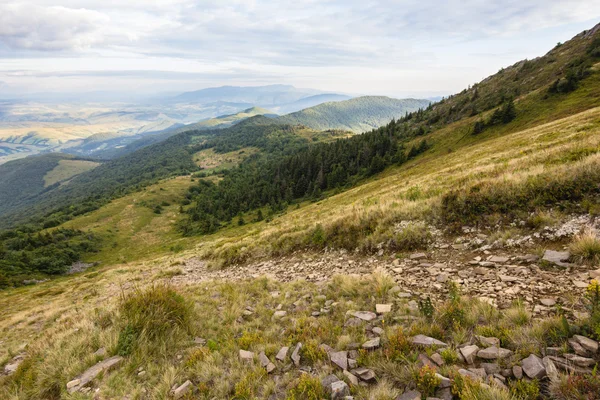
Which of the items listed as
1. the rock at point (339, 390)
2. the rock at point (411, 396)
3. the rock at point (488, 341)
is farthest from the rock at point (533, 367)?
the rock at point (339, 390)

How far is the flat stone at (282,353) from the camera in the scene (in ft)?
19.8

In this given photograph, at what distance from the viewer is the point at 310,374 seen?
5.29m

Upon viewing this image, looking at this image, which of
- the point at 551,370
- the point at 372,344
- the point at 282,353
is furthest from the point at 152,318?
the point at 551,370

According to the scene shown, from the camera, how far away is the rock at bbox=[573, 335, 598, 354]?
13.2ft

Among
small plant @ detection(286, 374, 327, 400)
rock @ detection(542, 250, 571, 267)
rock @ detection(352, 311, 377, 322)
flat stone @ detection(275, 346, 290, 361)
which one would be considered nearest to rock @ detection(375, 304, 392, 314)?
Answer: rock @ detection(352, 311, 377, 322)

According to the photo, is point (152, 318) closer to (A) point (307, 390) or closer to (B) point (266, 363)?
(B) point (266, 363)

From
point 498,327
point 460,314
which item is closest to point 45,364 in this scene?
point 460,314

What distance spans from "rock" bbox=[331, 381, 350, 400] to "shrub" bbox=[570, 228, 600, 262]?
6.82 metres

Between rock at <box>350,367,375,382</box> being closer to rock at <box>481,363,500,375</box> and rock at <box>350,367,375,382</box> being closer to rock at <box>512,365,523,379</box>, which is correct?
rock at <box>481,363,500,375</box>

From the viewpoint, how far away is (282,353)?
615cm

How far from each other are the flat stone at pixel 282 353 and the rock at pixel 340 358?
1.08 meters

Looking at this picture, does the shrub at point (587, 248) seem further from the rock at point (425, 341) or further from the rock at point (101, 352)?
the rock at point (101, 352)

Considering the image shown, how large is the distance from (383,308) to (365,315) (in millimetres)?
526

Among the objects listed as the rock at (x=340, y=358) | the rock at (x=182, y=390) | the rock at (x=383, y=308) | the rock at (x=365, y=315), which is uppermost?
the rock at (x=383, y=308)
